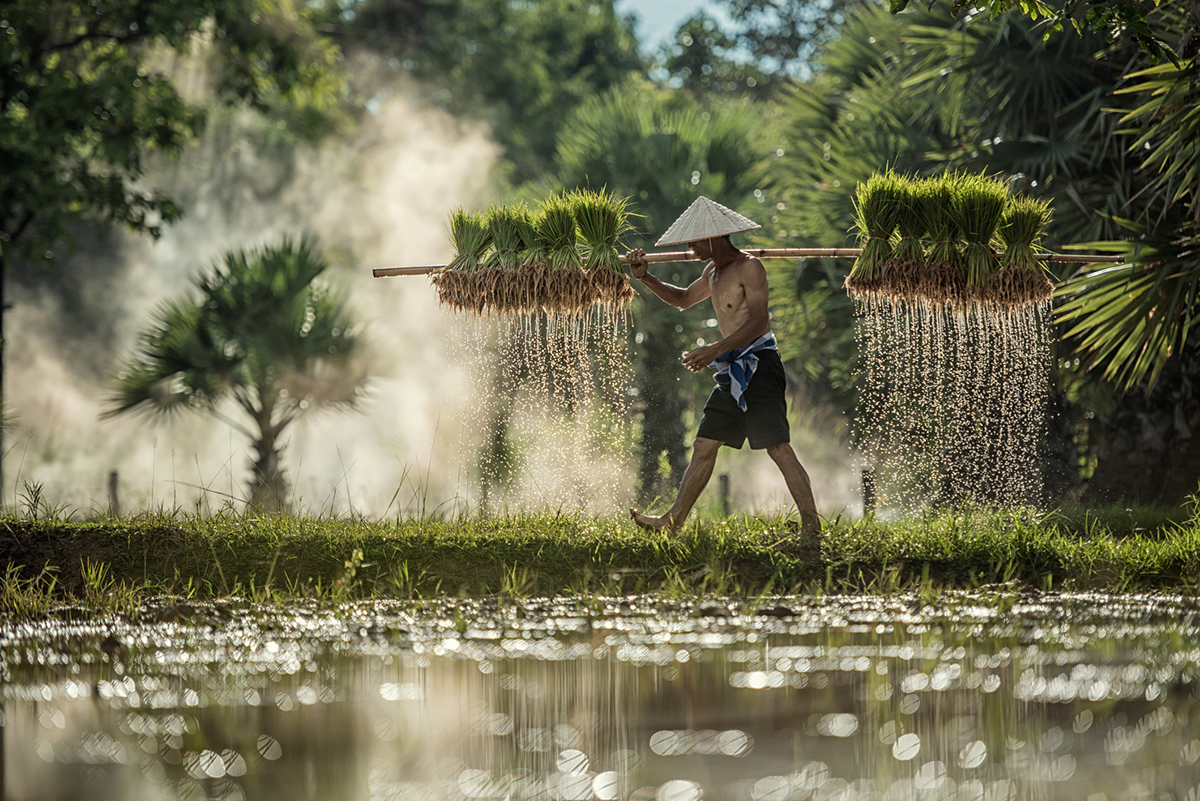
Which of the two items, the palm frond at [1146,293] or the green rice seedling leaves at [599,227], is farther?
the palm frond at [1146,293]

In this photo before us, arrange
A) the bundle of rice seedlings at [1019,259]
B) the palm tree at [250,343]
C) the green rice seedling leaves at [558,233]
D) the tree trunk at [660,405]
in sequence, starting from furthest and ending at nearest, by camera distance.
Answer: the tree trunk at [660,405]
the palm tree at [250,343]
the bundle of rice seedlings at [1019,259]
the green rice seedling leaves at [558,233]

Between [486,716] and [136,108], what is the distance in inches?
479

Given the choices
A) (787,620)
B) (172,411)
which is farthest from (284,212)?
(787,620)

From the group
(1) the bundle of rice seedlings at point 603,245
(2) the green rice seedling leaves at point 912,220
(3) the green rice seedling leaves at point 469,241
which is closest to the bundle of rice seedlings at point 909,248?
(2) the green rice seedling leaves at point 912,220

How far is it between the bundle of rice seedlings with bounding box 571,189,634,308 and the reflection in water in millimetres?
2621

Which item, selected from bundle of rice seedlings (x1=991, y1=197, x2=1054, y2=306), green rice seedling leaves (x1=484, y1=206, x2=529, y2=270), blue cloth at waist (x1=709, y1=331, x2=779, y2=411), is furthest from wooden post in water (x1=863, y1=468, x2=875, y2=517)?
green rice seedling leaves (x1=484, y1=206, x2=529, y2=270)

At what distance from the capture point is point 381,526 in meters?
6.61

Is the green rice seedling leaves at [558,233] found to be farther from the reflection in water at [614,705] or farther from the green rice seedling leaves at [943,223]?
the reflection in water at [614,705]

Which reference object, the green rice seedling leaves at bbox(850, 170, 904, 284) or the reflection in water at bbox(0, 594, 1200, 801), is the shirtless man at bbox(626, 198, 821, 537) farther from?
the reflection in water at bbox(0, 594, 1200, 801)

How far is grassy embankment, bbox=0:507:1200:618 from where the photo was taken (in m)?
5.57

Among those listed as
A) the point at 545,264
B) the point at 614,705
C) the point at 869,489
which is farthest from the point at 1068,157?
the point at 614,705

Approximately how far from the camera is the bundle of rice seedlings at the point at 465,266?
6938 mm

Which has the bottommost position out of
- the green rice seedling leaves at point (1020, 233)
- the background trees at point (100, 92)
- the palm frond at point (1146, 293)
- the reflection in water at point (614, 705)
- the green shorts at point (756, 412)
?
the reflection in water at point (614, 705)

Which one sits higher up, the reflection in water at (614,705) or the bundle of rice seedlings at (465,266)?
the bundle of rice seedlings at (465,266)
